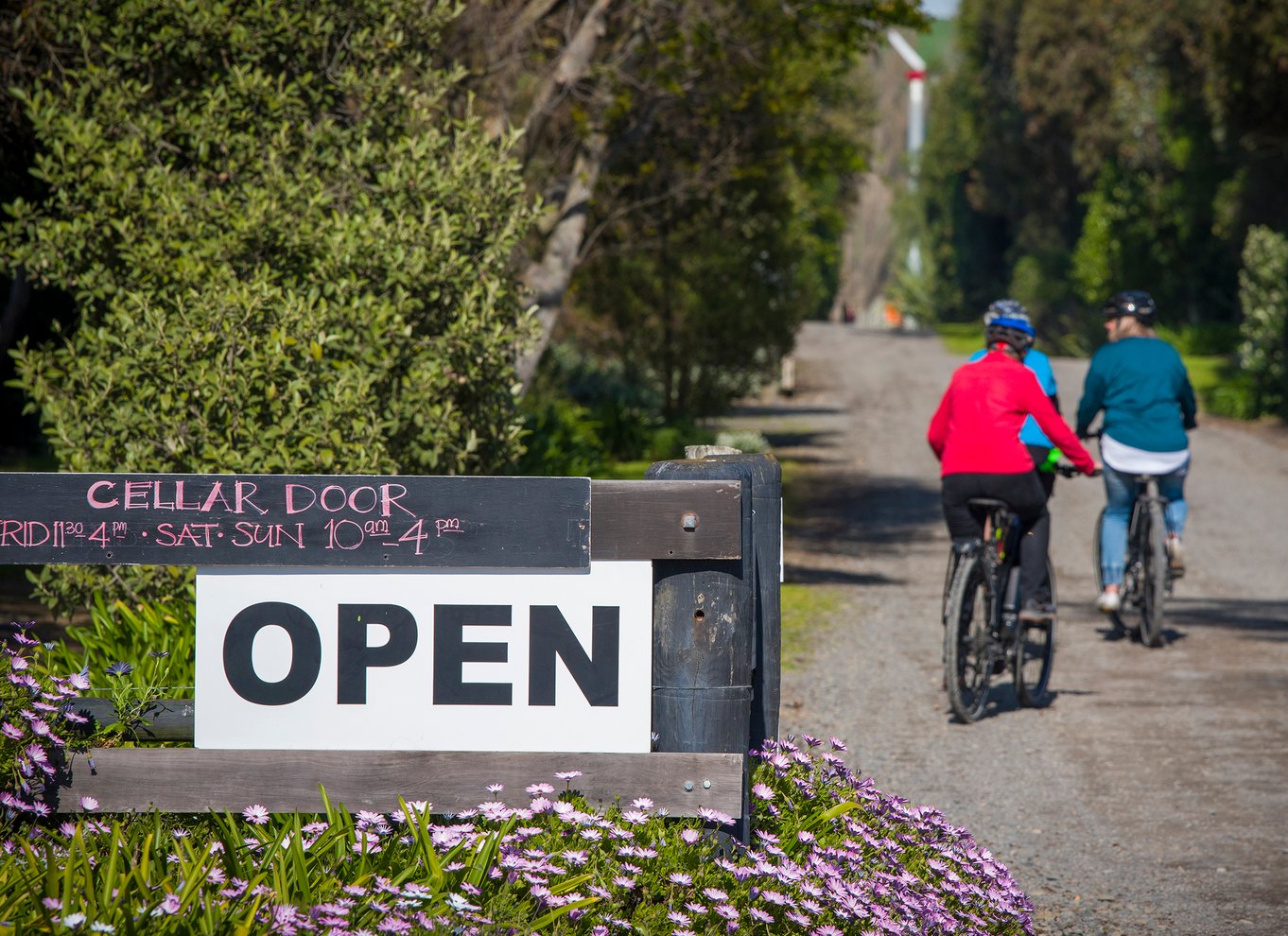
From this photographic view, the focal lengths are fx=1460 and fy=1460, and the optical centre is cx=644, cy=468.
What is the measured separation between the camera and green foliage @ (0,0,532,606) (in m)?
7.01

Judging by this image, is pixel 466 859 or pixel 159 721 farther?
pixel 159 721

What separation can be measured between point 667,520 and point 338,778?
1071 mm

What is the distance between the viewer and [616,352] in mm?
22891

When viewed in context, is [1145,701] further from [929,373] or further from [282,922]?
[929,373]

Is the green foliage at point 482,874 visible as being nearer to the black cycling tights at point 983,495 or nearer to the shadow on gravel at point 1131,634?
the black cycling tights at point 983,495

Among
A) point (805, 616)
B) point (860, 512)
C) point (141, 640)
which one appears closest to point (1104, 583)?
point (805, 616)

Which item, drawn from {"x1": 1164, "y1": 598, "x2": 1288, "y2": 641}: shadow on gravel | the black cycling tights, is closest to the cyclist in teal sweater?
{"x1": 1164, "y1": 598, "x2": 1288, "y2": 641}: shadow on gravel

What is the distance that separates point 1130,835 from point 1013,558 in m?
2.26

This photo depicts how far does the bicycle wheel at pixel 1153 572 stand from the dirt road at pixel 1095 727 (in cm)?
15

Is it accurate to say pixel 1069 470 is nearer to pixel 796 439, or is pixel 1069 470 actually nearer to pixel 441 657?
pixel 441 657

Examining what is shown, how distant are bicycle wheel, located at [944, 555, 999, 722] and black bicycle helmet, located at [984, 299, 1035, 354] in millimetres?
1255

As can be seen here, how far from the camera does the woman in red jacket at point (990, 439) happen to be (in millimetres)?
7320

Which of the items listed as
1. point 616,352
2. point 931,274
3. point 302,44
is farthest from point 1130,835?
point 931,274

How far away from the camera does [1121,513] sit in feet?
30.8
